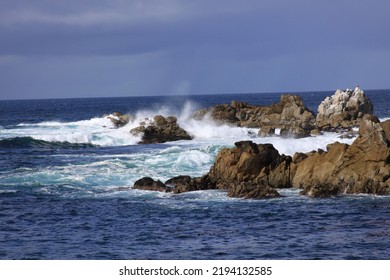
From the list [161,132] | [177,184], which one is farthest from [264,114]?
[177,184]

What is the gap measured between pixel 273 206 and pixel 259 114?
50.6m

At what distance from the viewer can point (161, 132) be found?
252 ft

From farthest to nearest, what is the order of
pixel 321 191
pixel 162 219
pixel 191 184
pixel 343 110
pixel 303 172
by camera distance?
pixel 343 110
pixel 191 184
pixel 303 172
pixel 321 191
pixel 162 219

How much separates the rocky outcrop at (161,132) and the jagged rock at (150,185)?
2983 cm

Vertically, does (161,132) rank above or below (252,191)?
above

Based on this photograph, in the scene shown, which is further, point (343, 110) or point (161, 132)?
point (343, 110)

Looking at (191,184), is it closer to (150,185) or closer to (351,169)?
(150,185)

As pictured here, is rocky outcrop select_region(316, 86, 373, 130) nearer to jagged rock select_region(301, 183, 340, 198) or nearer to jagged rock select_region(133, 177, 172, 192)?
jagged rock select_region(133, 177, 172, 192)

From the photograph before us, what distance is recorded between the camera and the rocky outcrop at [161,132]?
7512cm

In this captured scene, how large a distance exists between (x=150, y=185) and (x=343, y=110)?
45614mm

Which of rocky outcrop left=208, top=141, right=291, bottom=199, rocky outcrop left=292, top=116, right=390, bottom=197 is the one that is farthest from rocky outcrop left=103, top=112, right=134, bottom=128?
rocky outcrop left=292, top=116, right=390, bottom=197

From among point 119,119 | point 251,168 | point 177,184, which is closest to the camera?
point 251,168

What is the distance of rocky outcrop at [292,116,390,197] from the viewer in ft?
131
